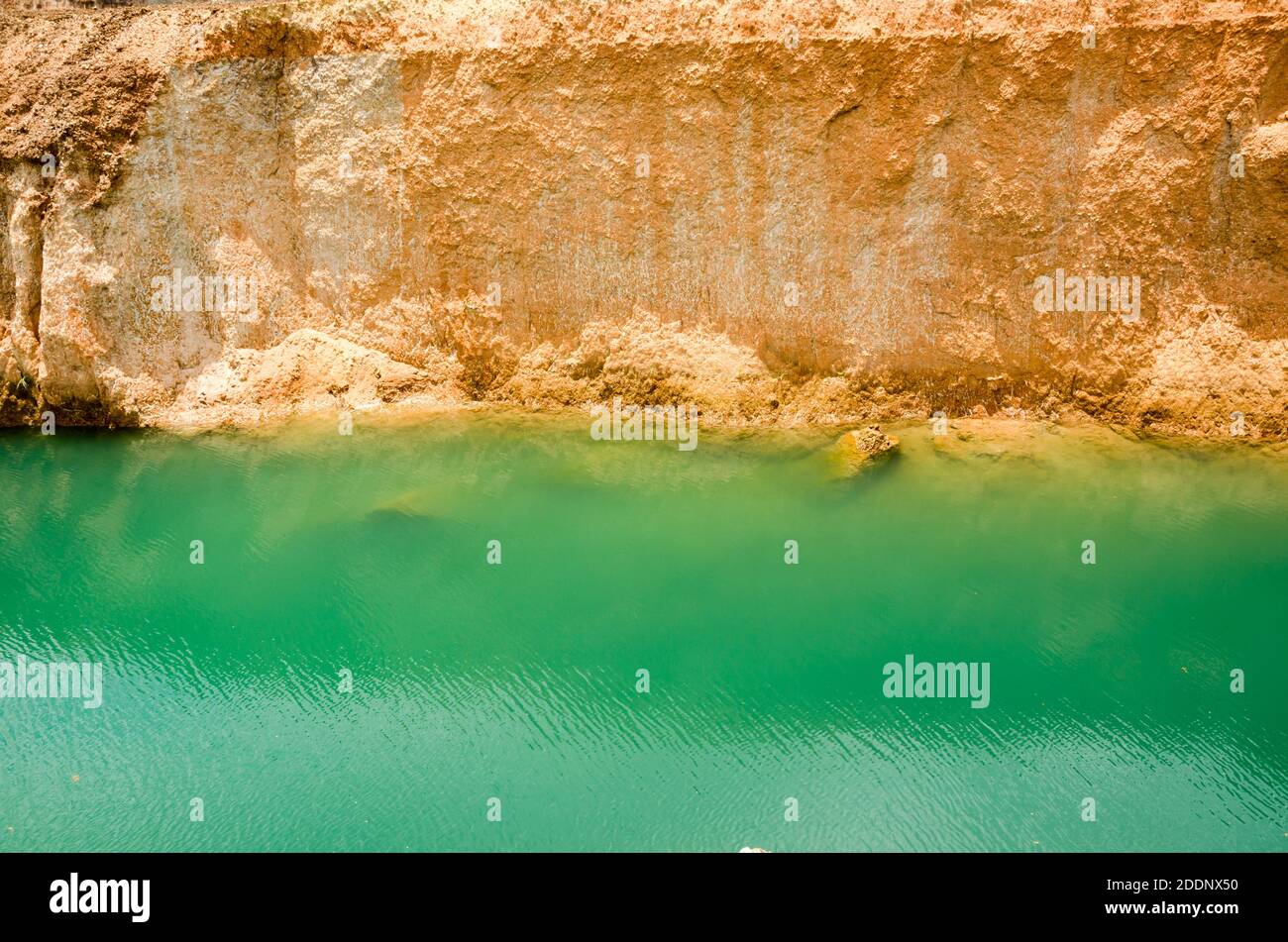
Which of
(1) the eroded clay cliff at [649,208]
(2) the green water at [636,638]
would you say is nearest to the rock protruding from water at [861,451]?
(2) the green water at [636,638]

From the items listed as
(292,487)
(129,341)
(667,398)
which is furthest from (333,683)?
(129,341)

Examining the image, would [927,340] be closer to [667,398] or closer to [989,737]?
[667,398]

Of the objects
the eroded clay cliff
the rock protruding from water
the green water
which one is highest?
the eroded clay cliff

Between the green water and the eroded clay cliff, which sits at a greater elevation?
the eroded clay cliff

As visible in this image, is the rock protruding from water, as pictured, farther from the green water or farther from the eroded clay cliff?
the eroded clay cliff

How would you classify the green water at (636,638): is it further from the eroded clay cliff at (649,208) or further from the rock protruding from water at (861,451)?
the eroded clay cliff at (649,208)

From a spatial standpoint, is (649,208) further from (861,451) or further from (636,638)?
(636,638)

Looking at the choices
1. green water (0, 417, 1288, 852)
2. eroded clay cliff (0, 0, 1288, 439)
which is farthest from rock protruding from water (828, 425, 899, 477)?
eroded clay cliff (0, 0, 1288, 439)
